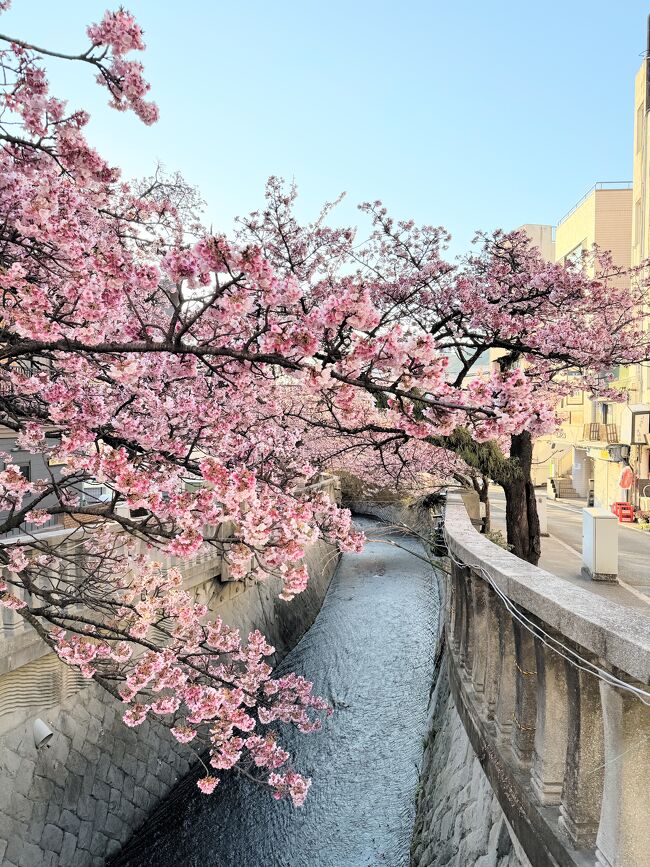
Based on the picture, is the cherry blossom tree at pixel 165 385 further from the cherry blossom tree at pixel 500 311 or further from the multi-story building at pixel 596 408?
the multi-story building at pixel 596 408

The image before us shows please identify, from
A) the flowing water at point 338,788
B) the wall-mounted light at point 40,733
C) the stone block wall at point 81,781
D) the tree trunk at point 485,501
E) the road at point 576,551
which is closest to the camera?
the stone block wall at point 81,781

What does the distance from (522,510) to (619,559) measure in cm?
489

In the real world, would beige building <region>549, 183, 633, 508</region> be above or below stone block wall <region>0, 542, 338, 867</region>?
above

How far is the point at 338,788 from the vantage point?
30.7ft

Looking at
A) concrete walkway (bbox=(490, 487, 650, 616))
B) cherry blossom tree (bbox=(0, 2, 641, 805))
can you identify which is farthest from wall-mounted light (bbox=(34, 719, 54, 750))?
concrete walkway (bbox=(490, 487, 650, 616))

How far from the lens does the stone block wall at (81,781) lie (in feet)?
20.2

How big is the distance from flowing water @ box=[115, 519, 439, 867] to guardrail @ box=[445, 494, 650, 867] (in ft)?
17.1

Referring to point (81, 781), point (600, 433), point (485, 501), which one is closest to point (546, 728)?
point (81, 781)

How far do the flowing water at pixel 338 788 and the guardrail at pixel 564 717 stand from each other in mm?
5212

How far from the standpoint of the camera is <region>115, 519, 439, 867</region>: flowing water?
780 cm

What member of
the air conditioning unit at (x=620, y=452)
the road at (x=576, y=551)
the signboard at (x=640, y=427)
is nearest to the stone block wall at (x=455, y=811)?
the road at (x=576, y=551)

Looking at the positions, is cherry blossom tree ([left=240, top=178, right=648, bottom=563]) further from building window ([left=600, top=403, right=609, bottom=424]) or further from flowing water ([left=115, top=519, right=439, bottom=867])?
building window ([left=600, top=403, right=609, bottom=424])

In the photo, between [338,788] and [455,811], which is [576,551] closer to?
[338,788]

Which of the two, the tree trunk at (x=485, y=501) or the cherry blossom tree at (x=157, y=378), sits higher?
the cherry blossom tree at (x=157, y=378)
